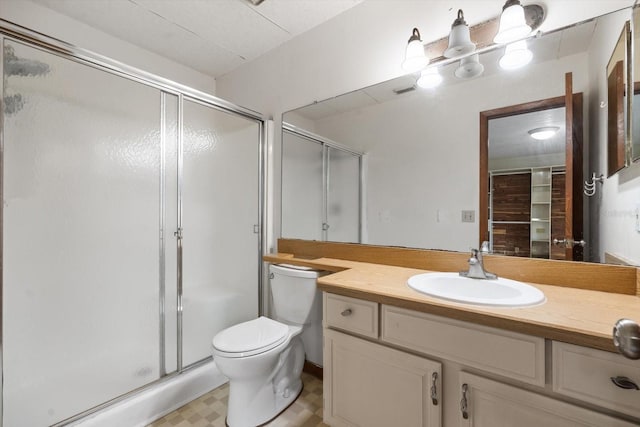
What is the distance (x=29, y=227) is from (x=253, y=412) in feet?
4.55

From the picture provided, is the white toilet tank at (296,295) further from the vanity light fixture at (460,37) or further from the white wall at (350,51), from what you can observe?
the vanity light fixture at (460,37)

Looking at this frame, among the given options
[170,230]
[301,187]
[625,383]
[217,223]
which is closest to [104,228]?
[170,230]

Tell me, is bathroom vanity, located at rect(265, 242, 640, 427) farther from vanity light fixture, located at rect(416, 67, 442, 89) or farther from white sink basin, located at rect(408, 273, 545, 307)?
vanity light fixture, located at rect(416, 67, 442, 89)

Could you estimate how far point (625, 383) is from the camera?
66cm

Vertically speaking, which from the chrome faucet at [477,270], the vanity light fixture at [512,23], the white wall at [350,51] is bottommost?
the chrome faucet at [477,270]

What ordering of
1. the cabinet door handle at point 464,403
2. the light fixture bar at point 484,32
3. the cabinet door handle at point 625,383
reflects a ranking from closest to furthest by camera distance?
the cabinet door handle at point 625,383, the cabinet door handle at point 464,403, the light fixture bar at point 484,32

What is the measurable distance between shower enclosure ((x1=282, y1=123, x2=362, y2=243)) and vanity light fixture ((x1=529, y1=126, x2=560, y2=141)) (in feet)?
2.84

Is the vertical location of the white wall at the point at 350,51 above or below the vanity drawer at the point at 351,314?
above

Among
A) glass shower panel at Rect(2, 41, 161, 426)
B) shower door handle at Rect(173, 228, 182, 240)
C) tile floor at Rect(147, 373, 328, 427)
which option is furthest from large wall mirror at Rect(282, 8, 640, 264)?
glass shower panel at Rect(2, 41, 161, 426)

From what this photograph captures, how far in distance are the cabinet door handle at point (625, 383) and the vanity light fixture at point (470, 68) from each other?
1.25 metres

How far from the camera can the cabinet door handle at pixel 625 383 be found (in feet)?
2.13

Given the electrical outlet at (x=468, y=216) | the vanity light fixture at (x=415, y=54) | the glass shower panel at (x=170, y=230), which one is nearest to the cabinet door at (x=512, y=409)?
the electrical outlet at (x=468, y=216)

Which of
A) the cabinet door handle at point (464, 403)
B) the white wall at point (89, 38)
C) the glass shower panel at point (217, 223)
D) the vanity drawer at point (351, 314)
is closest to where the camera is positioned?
the cabinet door handle at point (464, 403)

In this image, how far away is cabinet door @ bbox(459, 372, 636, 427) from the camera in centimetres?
71
